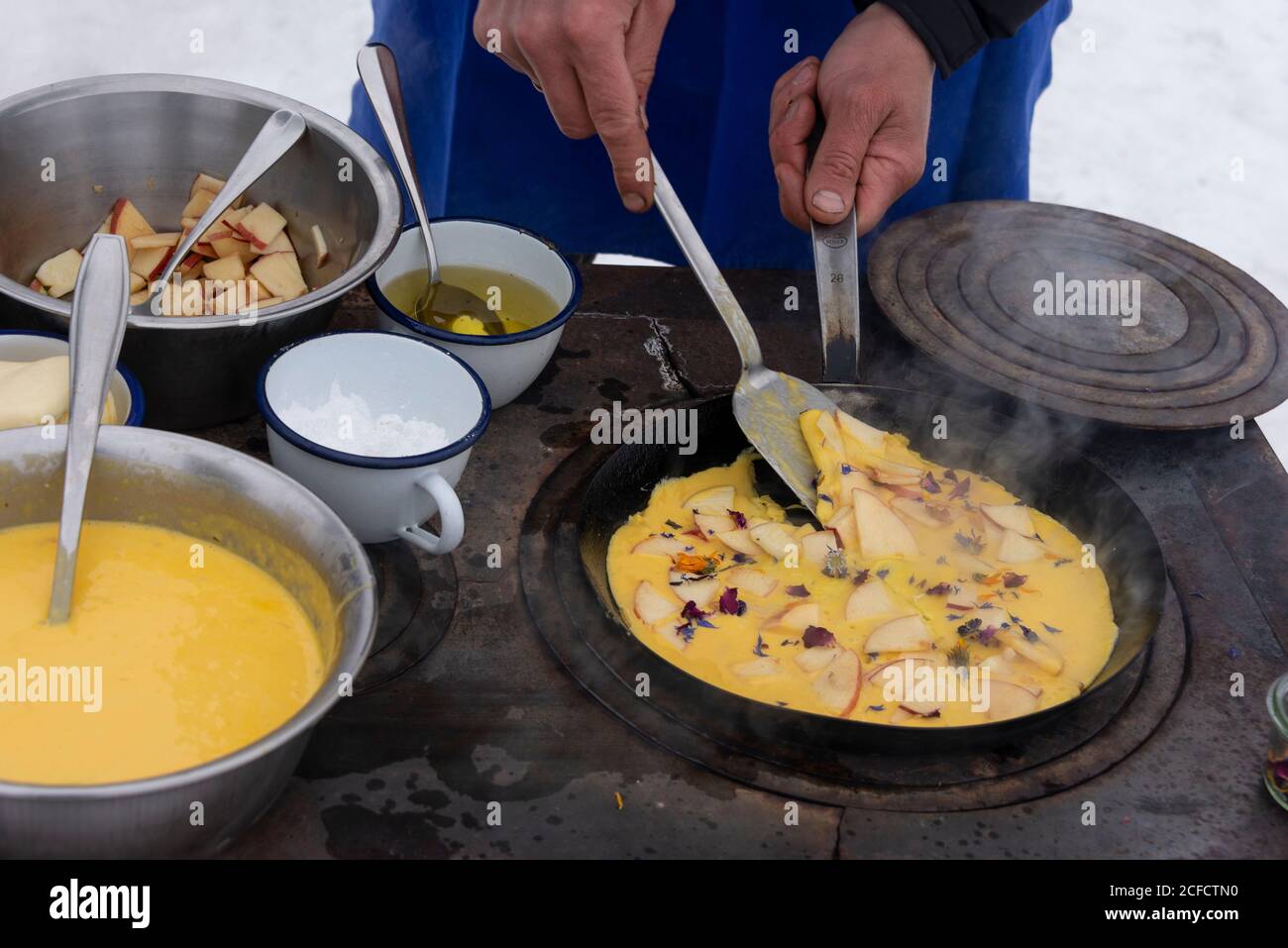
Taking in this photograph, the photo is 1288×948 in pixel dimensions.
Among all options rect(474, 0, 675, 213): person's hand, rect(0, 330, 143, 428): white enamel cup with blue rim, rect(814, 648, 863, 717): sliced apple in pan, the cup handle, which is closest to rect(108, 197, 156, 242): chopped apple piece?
rect(0, 330, 143, 428): white enamel cup with blue rim

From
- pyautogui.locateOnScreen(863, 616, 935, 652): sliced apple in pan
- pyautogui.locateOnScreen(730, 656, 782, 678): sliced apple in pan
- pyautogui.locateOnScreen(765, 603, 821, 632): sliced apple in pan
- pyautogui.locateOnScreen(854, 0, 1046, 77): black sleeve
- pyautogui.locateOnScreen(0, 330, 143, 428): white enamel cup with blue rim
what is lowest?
pyautogui.locateOnScreen(730, 656, 782, 678): sliced apple in pan

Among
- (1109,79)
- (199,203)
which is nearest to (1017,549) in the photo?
(199,203)

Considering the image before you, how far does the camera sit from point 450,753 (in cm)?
156

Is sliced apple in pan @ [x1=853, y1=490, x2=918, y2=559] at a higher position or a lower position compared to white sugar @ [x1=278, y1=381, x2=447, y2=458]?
lower

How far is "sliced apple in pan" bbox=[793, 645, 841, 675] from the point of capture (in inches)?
67.1

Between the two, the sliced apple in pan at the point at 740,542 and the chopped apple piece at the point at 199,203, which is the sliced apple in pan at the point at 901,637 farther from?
the chopped apple piece at the point at 199,203

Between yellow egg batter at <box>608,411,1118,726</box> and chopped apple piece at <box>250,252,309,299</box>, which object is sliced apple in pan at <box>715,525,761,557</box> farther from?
chopped apple piece at <box>250,252,309,299</box>

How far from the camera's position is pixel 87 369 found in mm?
1482

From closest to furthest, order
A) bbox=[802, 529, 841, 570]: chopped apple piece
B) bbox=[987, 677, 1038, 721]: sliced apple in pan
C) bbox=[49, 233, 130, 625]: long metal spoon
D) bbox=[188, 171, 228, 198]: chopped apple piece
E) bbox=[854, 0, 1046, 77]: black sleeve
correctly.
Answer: bbox=[49, 233, 130, 625]: long metal spoon
bbox=[987, 677, 1038, 721]: sliced apple in pan
bbox=[802, 529, 841, 570]: chopped apple piece
bbox=[188, 171, 228, 198]: chopped apple piece
bbox=[854, 0, 1046, 77]: black sleeve

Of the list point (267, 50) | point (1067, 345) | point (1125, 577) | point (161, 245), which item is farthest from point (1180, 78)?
point (161, 245)

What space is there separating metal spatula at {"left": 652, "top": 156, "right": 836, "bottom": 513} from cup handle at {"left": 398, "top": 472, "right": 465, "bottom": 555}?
0.55 meters

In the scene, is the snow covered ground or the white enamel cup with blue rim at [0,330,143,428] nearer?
the white enamel cup with blue rim at [0,330,143,428]

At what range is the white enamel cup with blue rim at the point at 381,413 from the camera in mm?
1593

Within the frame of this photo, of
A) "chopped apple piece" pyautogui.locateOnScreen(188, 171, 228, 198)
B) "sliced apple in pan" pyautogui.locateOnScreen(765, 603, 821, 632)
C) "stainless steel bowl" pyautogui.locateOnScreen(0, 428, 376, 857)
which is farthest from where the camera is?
"chopped apple piece" pyautogui.locateOnScreen(188, 171, 228, 198)
